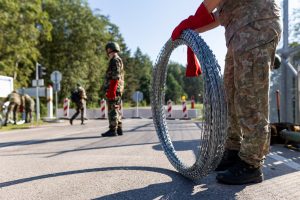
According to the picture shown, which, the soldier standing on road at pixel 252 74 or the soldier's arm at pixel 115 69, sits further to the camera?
the soldier's arm at pixel 115 69

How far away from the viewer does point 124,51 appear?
8769 cm

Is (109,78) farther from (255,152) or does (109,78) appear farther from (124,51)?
(124,51)

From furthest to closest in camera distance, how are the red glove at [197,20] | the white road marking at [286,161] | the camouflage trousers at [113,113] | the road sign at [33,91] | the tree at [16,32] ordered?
the tree at [16,32] → the road sign at [33,91] → the camouflage trousers at [113,113] → the white road marking at [286,161] → the red glove at [197,20]

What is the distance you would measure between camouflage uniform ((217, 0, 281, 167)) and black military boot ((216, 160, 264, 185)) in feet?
0.18

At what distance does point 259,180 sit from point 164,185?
2.46ft

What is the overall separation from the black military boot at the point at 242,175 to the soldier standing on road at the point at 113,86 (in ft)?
17.7

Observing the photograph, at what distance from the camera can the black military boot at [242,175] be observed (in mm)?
3021

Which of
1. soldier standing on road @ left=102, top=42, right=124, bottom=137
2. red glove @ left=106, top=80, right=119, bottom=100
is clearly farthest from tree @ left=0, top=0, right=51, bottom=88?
red glove @ left=106, top=80, right=119, bottom=100

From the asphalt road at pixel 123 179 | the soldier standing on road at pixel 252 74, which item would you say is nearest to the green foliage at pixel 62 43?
the asphalt road at pixel 123 179

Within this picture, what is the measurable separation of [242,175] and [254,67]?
0.83 metres

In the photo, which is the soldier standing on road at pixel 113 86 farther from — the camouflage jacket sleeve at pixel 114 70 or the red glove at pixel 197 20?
the red glove at pixel 197 20

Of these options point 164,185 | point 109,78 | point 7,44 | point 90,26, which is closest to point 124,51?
point 90,26

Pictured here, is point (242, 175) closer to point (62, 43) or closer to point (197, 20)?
point (197, 20)

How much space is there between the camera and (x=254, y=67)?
9.70 ft
